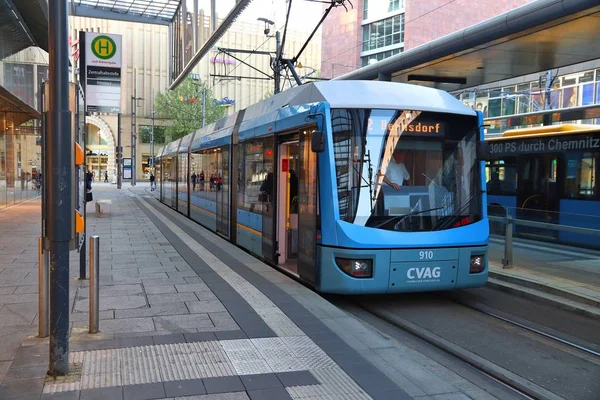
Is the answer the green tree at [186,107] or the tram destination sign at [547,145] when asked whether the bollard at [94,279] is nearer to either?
the tram destination sign at [547,145]

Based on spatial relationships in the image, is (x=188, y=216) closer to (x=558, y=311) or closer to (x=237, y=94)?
(x=558, y=311)

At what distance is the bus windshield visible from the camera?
678cm

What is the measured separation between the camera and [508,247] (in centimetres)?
965

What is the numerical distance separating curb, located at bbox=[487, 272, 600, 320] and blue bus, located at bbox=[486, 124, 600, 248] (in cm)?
240

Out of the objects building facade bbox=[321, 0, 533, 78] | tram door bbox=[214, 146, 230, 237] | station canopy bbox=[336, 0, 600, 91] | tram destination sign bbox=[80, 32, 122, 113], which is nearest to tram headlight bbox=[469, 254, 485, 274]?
station canopy bbox=[336, 0, 600, 91]

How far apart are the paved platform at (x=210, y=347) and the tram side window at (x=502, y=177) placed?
382 inches

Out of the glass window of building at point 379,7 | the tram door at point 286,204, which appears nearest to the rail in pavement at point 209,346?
the tram door at point 286,204

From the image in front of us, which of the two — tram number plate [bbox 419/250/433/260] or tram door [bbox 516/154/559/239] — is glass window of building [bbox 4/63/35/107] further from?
tram door [bbox 516/154/559/239]

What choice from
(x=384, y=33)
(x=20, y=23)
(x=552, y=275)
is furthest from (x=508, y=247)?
(x=384, y=33)

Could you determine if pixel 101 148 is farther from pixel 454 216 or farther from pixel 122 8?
pixel 454 216

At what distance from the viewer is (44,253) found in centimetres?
474

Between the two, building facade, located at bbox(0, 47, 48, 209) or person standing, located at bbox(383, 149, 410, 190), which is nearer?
person standing, located at bbox(383, 149, 410, 190)

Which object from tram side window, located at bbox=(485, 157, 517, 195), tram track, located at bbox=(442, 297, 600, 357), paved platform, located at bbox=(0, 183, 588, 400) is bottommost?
tram track, located at bbox=(442, 297, 600, 357)

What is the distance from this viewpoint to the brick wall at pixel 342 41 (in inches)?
2176
